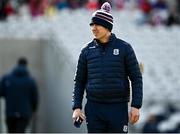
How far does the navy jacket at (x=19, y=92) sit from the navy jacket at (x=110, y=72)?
7.03 meters

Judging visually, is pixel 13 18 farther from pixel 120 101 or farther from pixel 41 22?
pixel 120 101

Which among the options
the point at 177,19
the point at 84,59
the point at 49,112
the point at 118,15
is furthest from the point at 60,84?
the point at 84,59

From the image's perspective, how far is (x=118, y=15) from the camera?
1030 inches

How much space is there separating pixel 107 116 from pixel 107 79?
1.23ft

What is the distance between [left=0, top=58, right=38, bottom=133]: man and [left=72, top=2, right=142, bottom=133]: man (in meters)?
6.97

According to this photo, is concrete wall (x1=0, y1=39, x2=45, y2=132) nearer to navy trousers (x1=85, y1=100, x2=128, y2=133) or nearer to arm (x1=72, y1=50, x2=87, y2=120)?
arm (x1=72, y1=50, x2=87, y2=120)

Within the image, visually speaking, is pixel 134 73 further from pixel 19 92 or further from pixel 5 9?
pixel 5 9

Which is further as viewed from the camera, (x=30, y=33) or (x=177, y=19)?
(x=177, y=19)

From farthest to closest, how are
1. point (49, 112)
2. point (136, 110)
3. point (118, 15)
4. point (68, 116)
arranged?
point (118, 15) → point (49, 112) → point (68, 116) → point (136, 110)

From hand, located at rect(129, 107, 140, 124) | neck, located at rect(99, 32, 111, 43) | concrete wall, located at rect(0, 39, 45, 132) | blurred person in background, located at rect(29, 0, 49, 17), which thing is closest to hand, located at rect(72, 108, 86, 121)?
hand, located at rect(129, 107, 140, 124)

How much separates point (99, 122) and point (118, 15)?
1670cm

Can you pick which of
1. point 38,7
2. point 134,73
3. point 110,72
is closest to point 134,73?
point 134,73

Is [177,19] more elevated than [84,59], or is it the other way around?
[177,19]

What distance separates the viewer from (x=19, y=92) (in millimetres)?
16672
